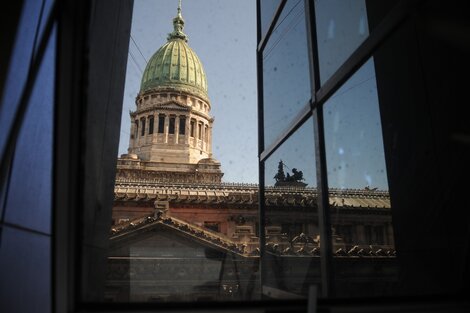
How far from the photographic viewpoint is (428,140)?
186 cm

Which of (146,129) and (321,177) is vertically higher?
(146,129)

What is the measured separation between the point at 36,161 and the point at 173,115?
30.9 meters

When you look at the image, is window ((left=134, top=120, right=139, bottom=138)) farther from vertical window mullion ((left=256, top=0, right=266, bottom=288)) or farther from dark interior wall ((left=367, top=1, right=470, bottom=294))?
dark interior wall ((left=367, top=1, right=470, bottom=294))

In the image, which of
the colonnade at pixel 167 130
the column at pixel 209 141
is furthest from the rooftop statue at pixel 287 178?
the column at pixel 209 141

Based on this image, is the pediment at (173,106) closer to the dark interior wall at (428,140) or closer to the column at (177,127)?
the column at (177,127)

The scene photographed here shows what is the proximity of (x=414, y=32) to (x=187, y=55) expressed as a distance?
3005cm

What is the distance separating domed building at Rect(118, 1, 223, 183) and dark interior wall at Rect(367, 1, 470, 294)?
25166 mm

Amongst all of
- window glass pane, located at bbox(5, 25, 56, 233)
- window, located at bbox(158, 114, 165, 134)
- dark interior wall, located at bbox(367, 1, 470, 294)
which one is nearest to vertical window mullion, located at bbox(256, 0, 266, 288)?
dark interior wall, located at bbox(367, 1, 470, 294)

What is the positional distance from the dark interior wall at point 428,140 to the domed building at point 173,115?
25166mm

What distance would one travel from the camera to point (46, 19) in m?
1.04

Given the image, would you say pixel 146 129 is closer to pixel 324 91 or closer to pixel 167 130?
pixel 167 130

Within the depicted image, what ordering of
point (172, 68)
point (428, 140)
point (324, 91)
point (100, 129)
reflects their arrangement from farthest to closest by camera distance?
point (172, 68) → point (324, 91) → point (428, 140) → point (100, 129)

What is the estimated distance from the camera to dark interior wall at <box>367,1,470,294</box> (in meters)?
1.49

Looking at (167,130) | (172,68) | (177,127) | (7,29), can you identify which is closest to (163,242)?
(7,29)
